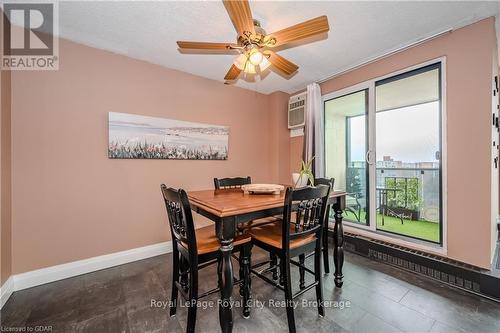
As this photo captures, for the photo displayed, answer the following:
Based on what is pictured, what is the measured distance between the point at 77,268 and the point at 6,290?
→ 486mm

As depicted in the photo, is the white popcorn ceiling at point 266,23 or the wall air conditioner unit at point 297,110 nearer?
the white popcorn ceiling at point 266,23

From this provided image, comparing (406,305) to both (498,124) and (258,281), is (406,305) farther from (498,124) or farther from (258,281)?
(498,124)

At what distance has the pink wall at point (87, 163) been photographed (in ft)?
6.46

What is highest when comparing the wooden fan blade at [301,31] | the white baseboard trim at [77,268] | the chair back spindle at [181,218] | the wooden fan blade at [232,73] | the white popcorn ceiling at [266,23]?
the white popcorn ceiling at [266,23]

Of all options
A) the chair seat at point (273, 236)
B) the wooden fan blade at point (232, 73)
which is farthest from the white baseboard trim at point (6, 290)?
the wooden fan blade at point (232, 73)

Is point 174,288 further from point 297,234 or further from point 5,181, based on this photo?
point 5,181

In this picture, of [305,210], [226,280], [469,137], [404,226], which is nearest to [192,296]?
[226,280]

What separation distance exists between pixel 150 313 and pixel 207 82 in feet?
9.40

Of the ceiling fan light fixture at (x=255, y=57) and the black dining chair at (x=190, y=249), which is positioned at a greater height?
the ceiling fan light fixture at (x=255, y=57)

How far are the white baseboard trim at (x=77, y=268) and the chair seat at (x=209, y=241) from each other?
53.6 inches

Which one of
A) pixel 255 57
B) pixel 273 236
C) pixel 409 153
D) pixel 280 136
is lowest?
pixel 273 236

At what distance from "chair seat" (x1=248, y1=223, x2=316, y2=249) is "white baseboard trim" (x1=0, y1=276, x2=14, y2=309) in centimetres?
207

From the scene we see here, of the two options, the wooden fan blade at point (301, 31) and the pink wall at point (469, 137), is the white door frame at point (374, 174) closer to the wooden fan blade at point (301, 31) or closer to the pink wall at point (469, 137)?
the pink wall at point (469, 137)

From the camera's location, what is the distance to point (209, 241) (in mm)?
1474
